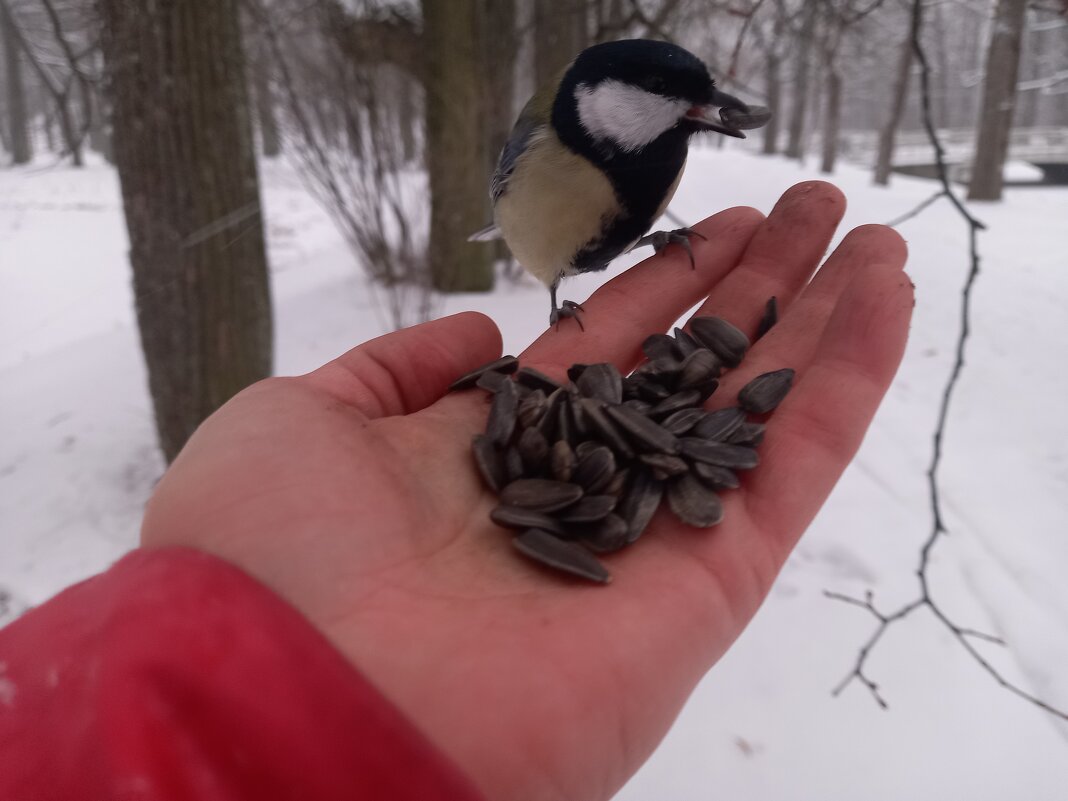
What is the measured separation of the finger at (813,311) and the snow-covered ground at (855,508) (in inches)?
26.8

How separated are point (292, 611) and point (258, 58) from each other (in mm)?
3138

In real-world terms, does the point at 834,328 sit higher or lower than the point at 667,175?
lower

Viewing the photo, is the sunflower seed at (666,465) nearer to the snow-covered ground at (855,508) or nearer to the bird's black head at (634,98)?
the bird's black head at (634,98)

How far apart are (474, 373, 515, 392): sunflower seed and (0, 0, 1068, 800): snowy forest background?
0.58m

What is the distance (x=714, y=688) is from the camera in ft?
4.89

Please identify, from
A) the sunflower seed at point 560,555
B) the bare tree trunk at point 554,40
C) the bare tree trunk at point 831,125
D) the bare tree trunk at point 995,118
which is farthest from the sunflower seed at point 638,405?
the bare tree trunk at point 831,125

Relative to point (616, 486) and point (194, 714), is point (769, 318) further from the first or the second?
point (194, 714)

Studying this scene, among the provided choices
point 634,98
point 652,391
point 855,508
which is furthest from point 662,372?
point 855,508

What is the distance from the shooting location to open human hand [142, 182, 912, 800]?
2.14 feet

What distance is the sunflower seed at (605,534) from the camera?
884mm

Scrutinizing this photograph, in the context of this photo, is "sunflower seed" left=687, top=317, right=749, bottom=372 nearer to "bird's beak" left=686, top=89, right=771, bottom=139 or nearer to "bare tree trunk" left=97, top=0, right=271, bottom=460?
"bird's beak" left=686, top=89, right=771, bottom=139

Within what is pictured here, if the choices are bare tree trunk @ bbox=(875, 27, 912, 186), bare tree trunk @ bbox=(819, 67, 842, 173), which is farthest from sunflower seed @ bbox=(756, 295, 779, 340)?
bare tree trunk @ bbox=(819, 67, 842, 173)

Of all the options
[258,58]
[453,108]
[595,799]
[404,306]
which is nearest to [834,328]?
[595,799]

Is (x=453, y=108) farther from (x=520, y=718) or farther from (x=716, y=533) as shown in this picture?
(x=520, y=718)
